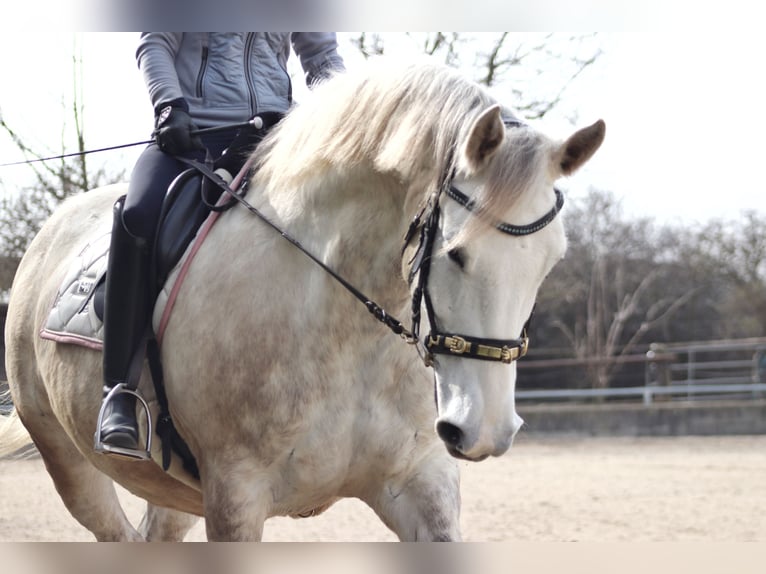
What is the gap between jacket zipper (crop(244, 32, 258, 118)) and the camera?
3.65 m

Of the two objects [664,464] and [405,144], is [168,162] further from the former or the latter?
[664,464]

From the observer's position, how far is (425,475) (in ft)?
10.2

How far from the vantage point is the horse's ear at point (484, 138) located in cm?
248

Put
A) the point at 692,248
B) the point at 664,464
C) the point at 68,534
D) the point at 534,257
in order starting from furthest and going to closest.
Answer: the point at 692,248
the point at 664,464
the point at 68,534
the point at 534,257

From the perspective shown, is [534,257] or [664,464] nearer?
[534,257]

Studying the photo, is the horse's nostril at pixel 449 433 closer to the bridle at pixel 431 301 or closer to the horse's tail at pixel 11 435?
the bridle at pixel 431 301

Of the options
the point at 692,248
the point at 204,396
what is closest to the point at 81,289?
the point at 204,396

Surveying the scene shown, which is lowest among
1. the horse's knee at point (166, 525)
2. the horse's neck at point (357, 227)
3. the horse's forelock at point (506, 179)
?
the horse's knee at point (166, 525)

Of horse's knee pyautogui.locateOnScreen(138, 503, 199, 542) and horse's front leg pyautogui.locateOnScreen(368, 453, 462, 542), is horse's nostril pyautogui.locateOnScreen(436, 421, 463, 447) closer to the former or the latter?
horse's front leg pyautogui.locateOnScreen(368, 453, 462, 542)

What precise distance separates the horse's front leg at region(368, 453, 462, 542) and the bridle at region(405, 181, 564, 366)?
0.61 metres

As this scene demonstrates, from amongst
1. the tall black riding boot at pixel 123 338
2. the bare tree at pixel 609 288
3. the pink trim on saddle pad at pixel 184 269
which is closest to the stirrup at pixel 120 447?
the tall black riding boot at pixel 123 338

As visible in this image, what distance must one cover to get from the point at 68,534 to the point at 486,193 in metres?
7.32

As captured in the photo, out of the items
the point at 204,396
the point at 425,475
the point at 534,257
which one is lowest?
the point at 425,475

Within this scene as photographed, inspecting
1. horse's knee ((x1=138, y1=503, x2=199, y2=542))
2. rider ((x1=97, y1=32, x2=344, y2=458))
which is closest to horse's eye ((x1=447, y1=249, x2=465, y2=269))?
rider ((x1=97, y1=32, x2=344, y2=458))
